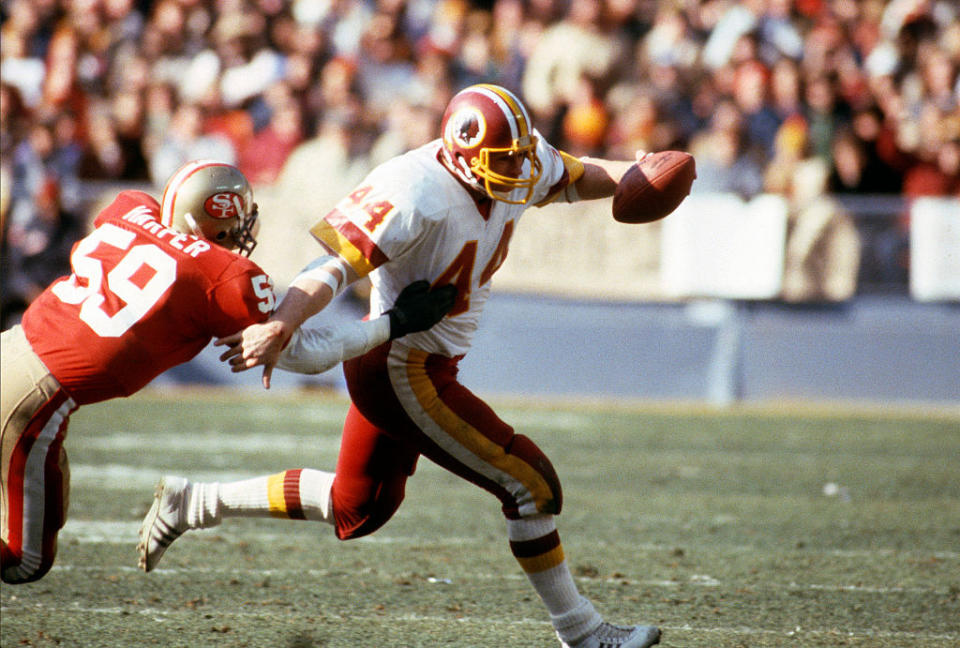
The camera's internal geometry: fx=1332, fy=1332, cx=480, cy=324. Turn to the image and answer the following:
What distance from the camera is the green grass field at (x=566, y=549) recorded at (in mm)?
3650

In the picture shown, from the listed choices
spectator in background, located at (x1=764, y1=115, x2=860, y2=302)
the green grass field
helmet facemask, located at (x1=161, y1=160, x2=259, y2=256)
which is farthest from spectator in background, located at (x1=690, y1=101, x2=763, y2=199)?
helmet facemask, located at (x1=161, y1=160, x2=259, y2=256)

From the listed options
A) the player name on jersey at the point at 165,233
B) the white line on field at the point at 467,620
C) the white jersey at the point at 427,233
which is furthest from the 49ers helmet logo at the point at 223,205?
the white line on field at the point at 467,620

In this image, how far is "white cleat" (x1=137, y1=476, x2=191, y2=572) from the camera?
12.2ft

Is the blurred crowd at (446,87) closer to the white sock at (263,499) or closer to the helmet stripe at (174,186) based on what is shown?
the white sock at (263,499)

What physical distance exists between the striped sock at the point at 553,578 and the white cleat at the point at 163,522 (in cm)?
98

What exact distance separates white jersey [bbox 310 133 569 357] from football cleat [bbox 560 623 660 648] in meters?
A: 0.81

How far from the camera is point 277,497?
3730 millimetres

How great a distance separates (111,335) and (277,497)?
894 millimetres

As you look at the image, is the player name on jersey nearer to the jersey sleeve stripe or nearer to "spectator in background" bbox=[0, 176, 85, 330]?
the jersey sleeve stripe

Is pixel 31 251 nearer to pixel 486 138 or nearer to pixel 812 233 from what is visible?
→ pixel 812 233

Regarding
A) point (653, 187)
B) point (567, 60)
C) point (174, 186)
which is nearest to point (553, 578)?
point (653, 187)

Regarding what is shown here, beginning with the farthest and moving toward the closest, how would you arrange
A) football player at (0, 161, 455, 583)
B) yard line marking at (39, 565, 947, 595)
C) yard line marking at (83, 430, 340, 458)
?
yard line marking at (83, 430, 340, 458)
yard line marking at (39, 565, 947, 595)
football player at (0, 161, 455, 583)

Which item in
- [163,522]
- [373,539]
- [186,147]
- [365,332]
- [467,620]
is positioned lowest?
[373,539]

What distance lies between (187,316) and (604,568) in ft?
6.26
